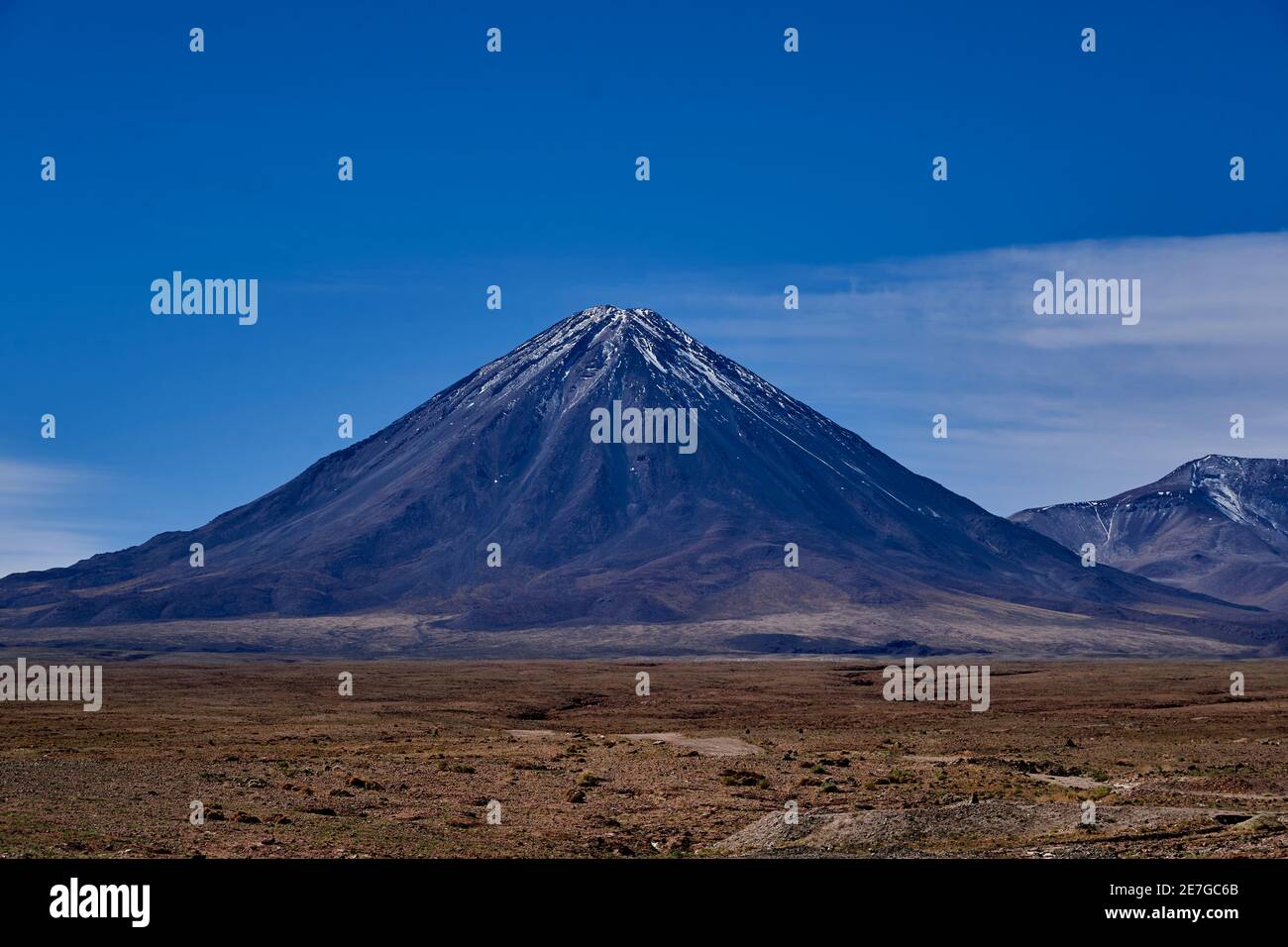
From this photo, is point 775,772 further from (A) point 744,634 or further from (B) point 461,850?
(A) point 744,634

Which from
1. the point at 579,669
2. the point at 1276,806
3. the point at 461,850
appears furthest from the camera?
the point at 579,669

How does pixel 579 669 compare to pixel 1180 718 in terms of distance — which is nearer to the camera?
pixel 1180 718

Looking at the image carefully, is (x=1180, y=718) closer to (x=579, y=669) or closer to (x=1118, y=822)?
(x=1118, y=822)

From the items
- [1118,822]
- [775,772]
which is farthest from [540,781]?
[1118,822]
